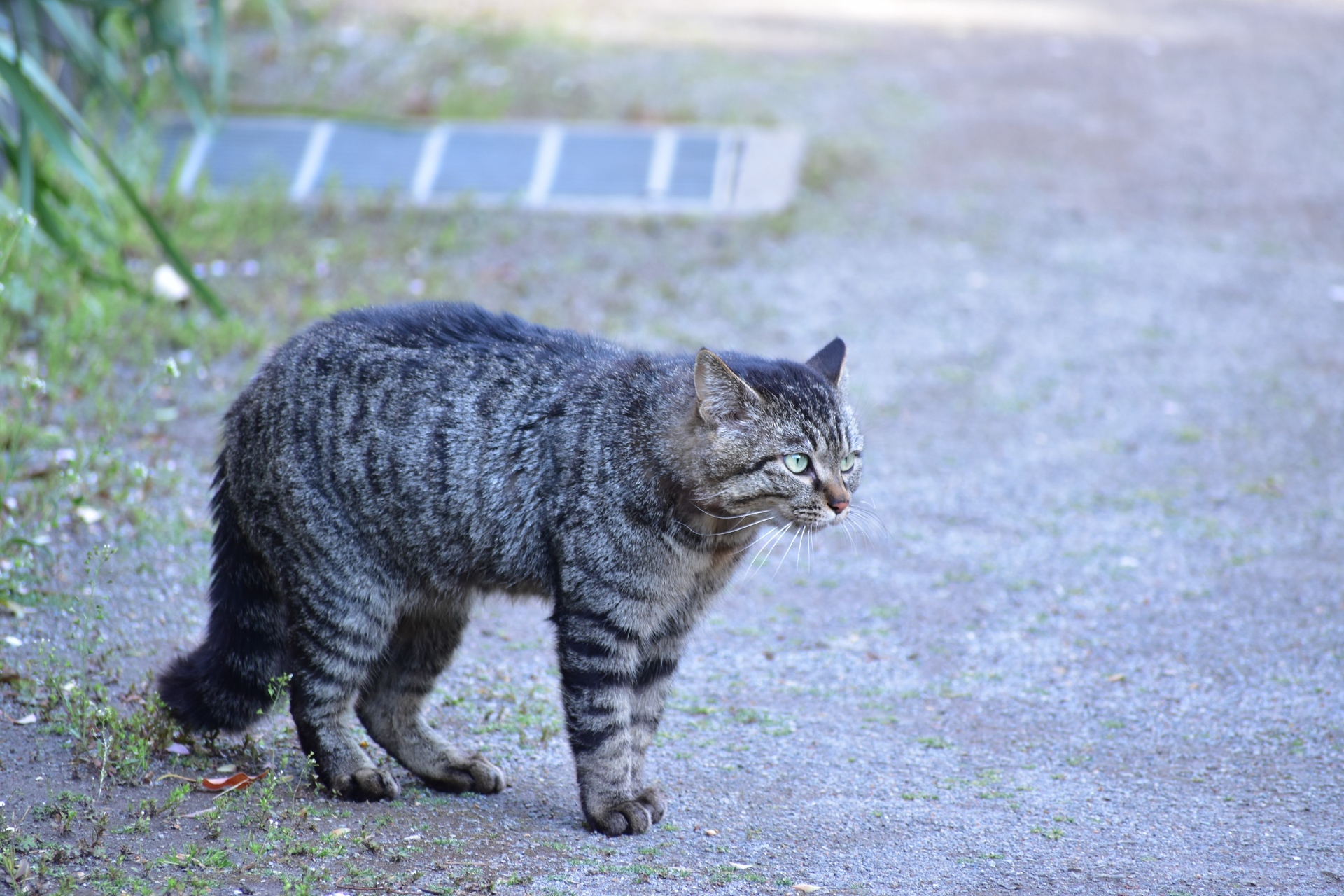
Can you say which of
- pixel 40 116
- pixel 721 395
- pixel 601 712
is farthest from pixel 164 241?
→ pixel 601 712

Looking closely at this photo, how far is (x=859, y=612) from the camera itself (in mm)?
4996

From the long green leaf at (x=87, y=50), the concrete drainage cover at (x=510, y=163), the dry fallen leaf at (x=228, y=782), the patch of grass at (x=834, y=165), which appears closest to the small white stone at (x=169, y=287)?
the long green leaf at (x=87, y=50)

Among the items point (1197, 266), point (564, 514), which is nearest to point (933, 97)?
point (1197, 266)

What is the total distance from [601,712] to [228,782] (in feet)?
3.17

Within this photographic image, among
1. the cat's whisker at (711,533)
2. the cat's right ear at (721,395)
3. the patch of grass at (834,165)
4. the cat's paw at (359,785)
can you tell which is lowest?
the patch of grass at (834,165)

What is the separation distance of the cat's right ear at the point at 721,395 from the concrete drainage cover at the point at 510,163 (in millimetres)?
4795

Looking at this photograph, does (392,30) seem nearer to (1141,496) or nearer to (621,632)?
(1141,496)

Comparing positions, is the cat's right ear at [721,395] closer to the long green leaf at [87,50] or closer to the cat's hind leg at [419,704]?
the cat's hind leg at [419,704]

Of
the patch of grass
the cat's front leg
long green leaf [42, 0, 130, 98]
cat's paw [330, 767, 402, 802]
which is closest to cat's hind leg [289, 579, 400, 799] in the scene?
cat's paw [330, 767, 402, 802]

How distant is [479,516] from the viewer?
11.9 ft

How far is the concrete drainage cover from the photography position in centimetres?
816

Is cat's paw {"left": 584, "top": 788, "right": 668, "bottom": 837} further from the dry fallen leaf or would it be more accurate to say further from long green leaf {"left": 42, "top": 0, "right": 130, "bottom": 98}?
long green leaf {"left": 42, "top": 0, "right": 130, "bottom": 98}

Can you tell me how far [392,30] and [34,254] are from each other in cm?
434

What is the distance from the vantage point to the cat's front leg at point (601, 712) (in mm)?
3484
